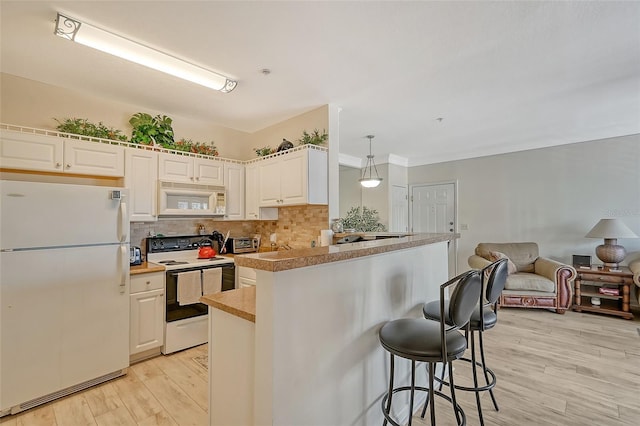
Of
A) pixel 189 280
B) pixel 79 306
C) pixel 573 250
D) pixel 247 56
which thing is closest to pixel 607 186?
pixel 573 250

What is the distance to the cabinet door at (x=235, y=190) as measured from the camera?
380cm

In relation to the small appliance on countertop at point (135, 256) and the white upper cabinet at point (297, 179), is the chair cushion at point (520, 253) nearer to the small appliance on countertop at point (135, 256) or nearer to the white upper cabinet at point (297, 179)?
the white upper cabinet at point (297, 179)

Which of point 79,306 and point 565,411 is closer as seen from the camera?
point 565,411

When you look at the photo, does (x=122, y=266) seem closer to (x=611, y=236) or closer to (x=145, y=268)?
(x=145, y=268)

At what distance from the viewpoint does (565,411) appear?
2027 mm

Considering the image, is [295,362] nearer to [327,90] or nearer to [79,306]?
[79,306]

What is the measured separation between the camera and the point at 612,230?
3965 millimetres

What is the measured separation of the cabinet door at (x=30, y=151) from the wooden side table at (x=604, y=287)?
6.22 m

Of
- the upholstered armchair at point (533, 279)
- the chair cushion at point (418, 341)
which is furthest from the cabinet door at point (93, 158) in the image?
the upholstered armchair at point (533, 279)

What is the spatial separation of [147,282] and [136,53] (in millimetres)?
1944

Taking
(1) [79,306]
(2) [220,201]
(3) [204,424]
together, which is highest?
(2) [220,201]

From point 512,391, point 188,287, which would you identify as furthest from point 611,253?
point 188,287

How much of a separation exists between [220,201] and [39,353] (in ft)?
6.89

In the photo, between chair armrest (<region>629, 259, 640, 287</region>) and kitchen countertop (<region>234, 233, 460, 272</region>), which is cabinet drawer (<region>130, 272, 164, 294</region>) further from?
chair armrest (<region>629, 259, 640, 287</region>)
